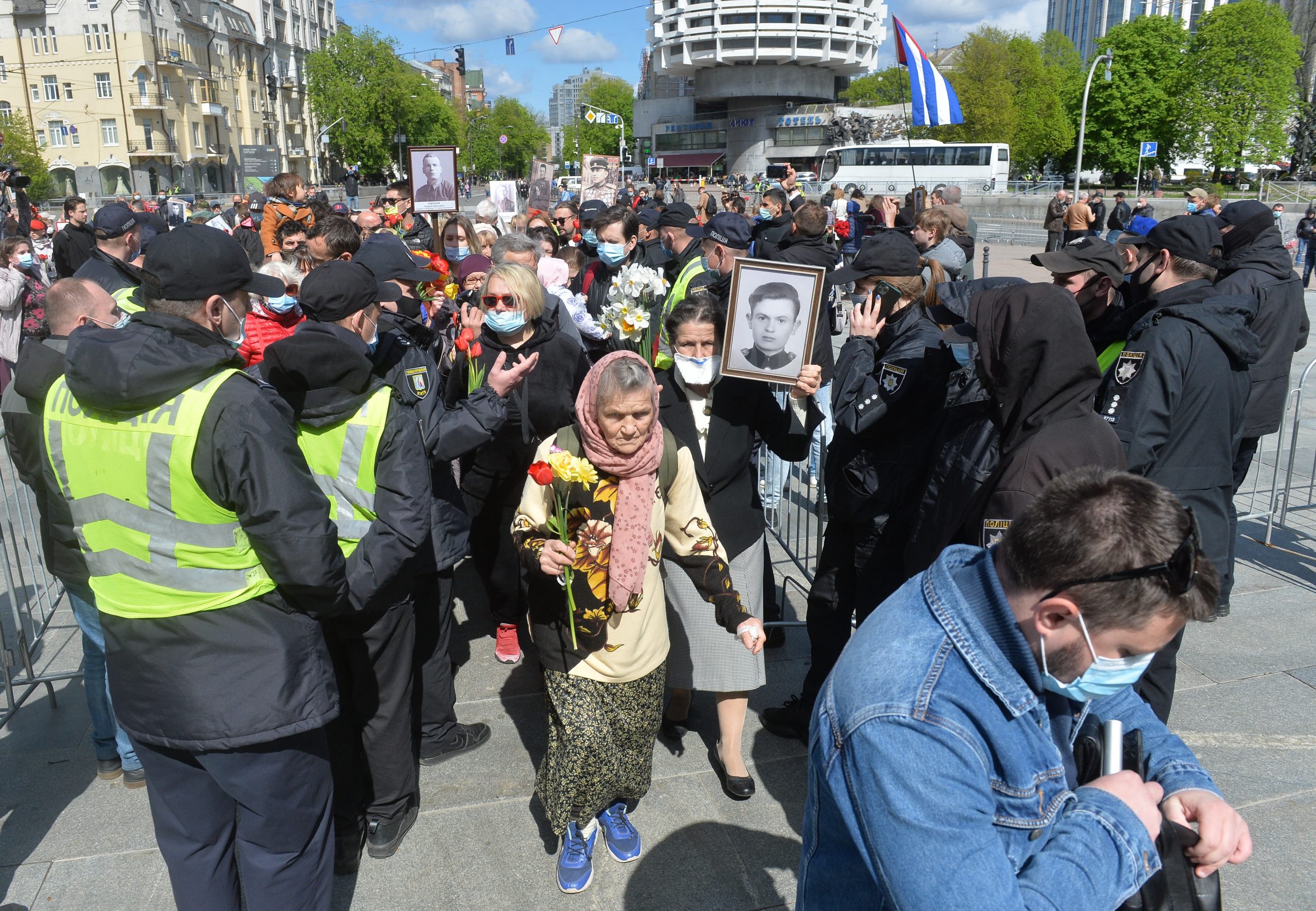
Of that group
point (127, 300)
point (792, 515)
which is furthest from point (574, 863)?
point (792, 515)

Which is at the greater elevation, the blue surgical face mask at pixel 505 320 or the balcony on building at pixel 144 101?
the balcony on building at pixel 144 101

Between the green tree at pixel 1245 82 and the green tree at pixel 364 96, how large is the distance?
57367 mm

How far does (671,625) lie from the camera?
3869 millimetres

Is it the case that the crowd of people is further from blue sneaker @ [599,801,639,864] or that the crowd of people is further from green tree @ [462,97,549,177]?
green tree @ [462,97,549,177]

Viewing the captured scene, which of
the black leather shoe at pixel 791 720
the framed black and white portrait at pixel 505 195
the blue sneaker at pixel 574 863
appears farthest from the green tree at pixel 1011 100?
the blue sneaker at pixel 574 863

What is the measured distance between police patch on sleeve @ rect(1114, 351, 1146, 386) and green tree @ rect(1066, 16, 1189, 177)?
61207 mm

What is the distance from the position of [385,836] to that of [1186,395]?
366cm

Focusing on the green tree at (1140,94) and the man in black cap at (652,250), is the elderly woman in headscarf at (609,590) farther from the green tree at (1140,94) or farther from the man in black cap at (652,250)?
the green tree at (1140,94)

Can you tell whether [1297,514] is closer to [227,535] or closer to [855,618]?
[855,618]

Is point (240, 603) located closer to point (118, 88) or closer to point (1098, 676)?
point (1098, 676)

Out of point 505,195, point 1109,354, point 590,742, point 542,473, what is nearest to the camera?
point 542,473

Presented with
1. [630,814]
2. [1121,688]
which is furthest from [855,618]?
[1121,688]

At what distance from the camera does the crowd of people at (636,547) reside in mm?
1445

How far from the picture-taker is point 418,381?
371 cm
